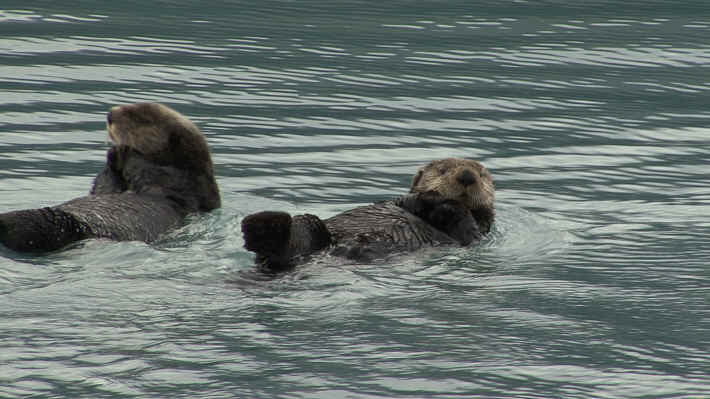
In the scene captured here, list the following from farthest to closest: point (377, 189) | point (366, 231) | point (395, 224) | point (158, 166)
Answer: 1. point (377, 189)
2. point (158, 166)
3. point (395, 224)
4. point (366, 231)

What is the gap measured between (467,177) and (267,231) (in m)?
1.47

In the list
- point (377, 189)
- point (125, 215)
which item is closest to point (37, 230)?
point (125, 215)

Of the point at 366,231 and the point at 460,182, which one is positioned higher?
the point at 460,182

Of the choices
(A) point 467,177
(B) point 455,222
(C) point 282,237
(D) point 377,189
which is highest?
(A) point 467,177

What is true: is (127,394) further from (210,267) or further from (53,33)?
(53,33)

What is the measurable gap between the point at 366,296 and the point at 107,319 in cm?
111

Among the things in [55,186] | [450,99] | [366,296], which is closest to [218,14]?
[450,99]

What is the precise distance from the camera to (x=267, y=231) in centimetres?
521

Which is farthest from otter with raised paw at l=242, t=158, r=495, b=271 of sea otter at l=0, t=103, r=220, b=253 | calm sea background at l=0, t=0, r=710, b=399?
sea otter at l=0, t=103, r=220, b=253

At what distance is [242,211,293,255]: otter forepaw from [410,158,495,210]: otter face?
1365 mm

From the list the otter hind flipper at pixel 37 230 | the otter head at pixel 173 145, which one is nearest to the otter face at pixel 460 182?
the otter head at pixel 173 145

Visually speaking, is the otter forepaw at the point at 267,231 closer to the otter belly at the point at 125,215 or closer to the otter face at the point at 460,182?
the otter belly at the point at 125,215

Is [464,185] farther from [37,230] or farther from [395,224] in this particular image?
[37,230]

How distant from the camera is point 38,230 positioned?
5641 mm
